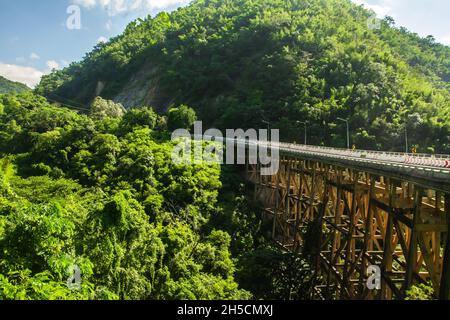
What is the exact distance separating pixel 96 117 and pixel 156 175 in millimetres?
25461

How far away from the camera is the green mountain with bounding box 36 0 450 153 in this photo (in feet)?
187

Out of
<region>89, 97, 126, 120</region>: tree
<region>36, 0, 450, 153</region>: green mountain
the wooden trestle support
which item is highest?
<region>36, 0, 450, 153</region>: green mountain

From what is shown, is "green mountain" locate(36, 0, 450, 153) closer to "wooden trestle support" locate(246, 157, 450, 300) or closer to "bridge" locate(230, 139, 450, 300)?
"wooden trestle support" locate(246, 157, 450, 300)

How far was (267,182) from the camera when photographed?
1492 inches

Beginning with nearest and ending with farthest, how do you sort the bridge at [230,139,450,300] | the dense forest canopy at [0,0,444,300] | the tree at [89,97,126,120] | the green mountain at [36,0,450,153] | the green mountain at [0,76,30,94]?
the bridge at [230,139,450,300] < the dense forest canopy at [0,0,444,300] < the green mountain at [36,0,450,153] < the tree at [89,97,126,120] < the green mountain at [0,76,30,94]

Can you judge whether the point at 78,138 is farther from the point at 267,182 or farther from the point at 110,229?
the point at 110,229

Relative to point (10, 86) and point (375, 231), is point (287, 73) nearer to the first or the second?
point (375, 231)

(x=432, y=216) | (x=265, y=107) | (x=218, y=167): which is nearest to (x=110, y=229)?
(x=432, y=216)

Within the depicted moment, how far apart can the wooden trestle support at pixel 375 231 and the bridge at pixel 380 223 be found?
1.1 inches

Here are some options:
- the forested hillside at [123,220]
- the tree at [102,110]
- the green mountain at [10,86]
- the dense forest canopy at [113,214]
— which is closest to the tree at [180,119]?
the forested hillside at [123,220]

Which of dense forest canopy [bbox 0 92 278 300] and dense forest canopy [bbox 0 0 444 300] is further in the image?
dense forest canopy [bbox 0 0 444 300]

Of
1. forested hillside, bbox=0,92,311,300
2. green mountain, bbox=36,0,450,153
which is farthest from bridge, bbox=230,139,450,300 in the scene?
green mountain, bbox=36,0,450,153

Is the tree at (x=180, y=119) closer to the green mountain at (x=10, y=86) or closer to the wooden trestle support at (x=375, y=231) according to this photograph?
the wooden trestle support at (x=375, y=231)

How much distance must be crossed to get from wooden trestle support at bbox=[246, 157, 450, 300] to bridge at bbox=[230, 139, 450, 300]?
28 mm
